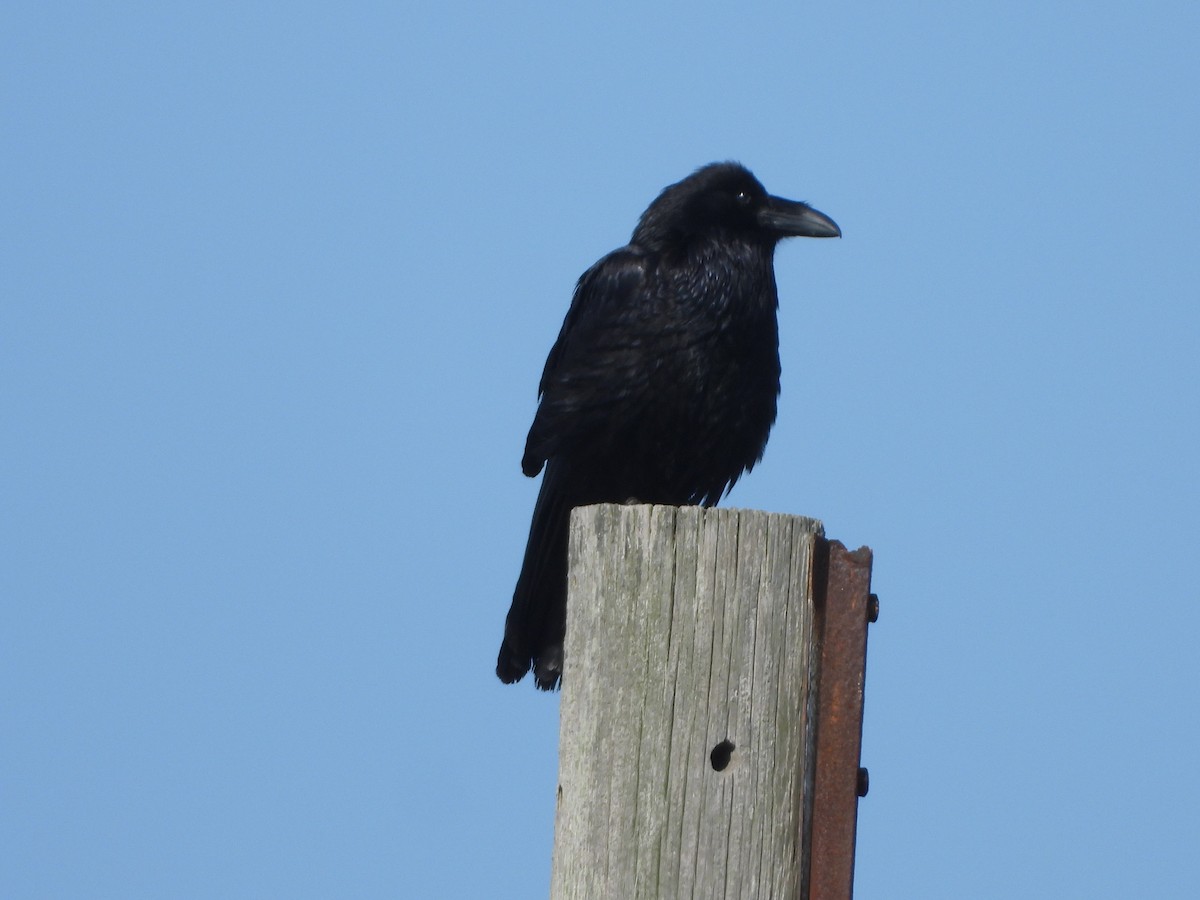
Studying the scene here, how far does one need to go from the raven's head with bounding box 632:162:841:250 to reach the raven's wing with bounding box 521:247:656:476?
241mm

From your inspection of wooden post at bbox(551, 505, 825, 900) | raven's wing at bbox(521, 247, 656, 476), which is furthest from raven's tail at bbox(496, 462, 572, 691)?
wooden post at bbox(551, 505, 825, 900)

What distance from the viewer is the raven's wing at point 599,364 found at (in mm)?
5352

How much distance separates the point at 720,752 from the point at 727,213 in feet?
11.5

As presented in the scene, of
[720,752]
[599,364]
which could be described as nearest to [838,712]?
[720,752]

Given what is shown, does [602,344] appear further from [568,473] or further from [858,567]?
[858,567]

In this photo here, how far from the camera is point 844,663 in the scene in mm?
2732

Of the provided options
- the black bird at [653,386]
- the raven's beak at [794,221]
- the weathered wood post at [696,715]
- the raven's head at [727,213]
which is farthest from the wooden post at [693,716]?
the raven's beak at [794,221]

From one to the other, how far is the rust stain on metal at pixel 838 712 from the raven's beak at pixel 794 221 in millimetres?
3308

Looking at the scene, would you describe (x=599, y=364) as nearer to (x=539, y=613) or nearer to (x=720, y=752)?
(x=539, y=613)

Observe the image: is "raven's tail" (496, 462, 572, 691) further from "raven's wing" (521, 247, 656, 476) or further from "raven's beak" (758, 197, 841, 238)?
"raven's beak" (758, 197, 841, 238)

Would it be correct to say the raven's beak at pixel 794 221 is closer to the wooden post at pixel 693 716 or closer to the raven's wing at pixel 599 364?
the raven's wing at pixel 599 364

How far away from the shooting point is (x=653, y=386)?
5.32 m

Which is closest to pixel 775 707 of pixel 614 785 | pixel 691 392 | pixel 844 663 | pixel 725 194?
pixel 844 663

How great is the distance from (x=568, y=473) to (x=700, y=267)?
2.86ft
